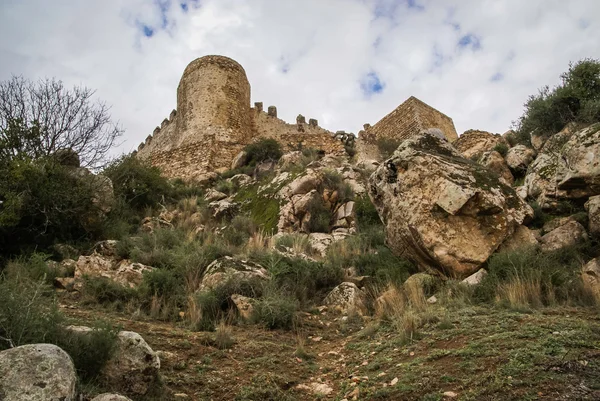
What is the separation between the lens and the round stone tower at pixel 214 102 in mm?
21219

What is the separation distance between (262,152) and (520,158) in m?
10.1

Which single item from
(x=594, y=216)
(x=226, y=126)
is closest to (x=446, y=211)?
(x=594, y=216)

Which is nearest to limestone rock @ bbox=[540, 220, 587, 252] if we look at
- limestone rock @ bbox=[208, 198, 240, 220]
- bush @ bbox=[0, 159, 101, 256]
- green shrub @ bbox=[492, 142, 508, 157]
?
green shrub @ bbox=[492, 142, 508, 157]

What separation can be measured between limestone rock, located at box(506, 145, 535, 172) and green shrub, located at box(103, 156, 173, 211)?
998 cm

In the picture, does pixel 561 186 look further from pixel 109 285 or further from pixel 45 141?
pixel 45 141

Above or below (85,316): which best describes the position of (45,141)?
above

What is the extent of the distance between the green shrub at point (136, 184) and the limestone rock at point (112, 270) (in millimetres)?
5409

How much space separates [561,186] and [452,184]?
1996 millimetres

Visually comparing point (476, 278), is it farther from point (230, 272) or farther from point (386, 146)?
point (386, 146)

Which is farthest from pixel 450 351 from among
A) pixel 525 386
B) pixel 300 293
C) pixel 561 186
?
pixel 561 186

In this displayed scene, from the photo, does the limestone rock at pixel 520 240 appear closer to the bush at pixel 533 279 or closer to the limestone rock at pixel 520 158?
the bush at pixel 533 279

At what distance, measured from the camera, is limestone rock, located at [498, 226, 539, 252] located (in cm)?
667

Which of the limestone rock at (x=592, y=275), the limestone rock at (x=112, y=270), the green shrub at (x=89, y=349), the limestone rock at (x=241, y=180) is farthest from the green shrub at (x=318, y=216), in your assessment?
the green shrub at (x=89, y=349)

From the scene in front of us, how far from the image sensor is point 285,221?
11.2 metres
